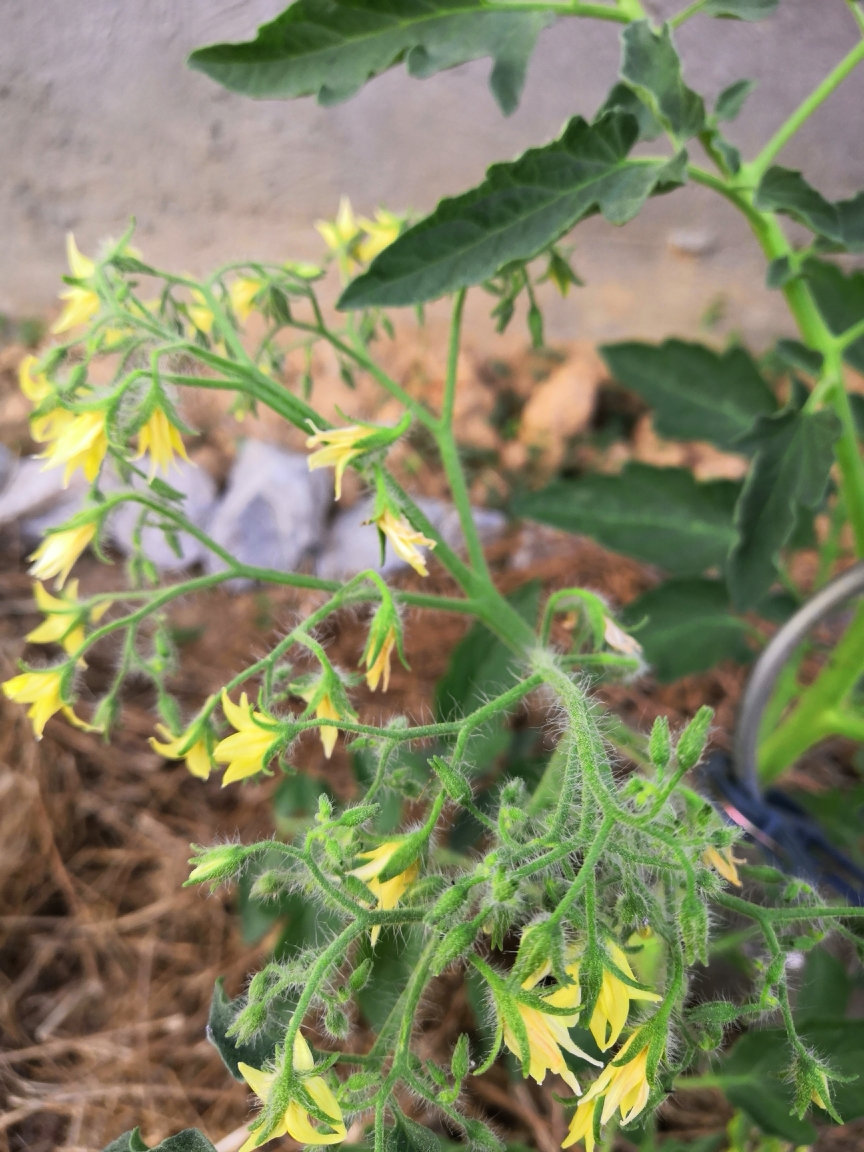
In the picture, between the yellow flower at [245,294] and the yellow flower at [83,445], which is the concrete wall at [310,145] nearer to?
the yellow flower at [245,294]

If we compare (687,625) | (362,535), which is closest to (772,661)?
(687,625)

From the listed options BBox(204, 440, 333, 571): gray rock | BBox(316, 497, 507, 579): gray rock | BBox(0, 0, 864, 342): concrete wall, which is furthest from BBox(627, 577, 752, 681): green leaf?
BBox(0, 0, 864, 342): concrete wall

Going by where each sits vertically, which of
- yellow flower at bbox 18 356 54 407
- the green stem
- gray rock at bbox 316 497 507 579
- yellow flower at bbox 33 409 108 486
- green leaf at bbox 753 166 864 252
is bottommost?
gray rock at bbox 316 497 507 579

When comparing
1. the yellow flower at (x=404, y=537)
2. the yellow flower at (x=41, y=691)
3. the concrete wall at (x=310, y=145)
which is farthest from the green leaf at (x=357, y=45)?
the concrete wall at (x=310, y=145)

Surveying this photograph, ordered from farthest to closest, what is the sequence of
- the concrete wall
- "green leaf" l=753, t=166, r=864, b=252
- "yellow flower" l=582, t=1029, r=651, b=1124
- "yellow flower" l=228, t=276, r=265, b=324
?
the concrete wall, "yellow flower" l=228, t=276, r=265, b=324, "green leaf" l=753, t=166, r=864, b=252, "yellow flower" l=582, t=1029, r=651, b=1124

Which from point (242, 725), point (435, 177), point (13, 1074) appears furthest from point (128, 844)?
point (435, 177)

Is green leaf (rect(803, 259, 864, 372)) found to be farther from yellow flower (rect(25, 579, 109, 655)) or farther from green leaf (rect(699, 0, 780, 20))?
yellow flower (rect(25, 579, 109, 655))

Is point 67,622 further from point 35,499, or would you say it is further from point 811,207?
point 35,499
